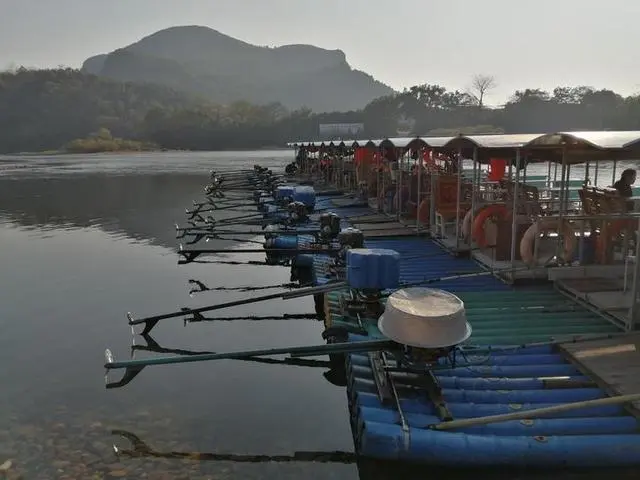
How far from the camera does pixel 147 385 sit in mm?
8586

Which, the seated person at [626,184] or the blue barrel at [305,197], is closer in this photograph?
the seated person at [626,184]

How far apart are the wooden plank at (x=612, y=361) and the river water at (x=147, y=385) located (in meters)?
2.06

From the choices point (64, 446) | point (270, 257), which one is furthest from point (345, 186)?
point (64, 446)

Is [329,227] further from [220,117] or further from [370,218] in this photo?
[220,117]

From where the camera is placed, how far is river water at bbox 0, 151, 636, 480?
6500mm

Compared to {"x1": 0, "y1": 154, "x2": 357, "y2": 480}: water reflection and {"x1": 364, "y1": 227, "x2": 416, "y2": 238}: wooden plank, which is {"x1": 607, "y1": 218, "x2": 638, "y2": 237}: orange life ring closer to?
{"x1": 0, "y1": 154, "x2": 357, "y2": 480}: water reflection

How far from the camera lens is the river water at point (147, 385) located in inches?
256

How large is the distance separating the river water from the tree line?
68.4 meters

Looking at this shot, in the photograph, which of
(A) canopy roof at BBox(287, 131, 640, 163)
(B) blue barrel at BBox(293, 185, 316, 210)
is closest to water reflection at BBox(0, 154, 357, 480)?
(B) blue barrel at BBox(293, 185, 316, 210)

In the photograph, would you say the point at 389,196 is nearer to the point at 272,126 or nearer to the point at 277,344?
the point at 277,344

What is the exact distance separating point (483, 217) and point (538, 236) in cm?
161

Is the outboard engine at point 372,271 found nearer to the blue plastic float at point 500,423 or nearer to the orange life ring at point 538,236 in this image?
the blue plastic float at point 500,423

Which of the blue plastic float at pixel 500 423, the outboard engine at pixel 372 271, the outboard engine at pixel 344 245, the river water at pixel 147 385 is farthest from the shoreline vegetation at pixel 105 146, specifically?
the blue plastic float at pixel 500 423

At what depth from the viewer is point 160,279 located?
49.3ft
